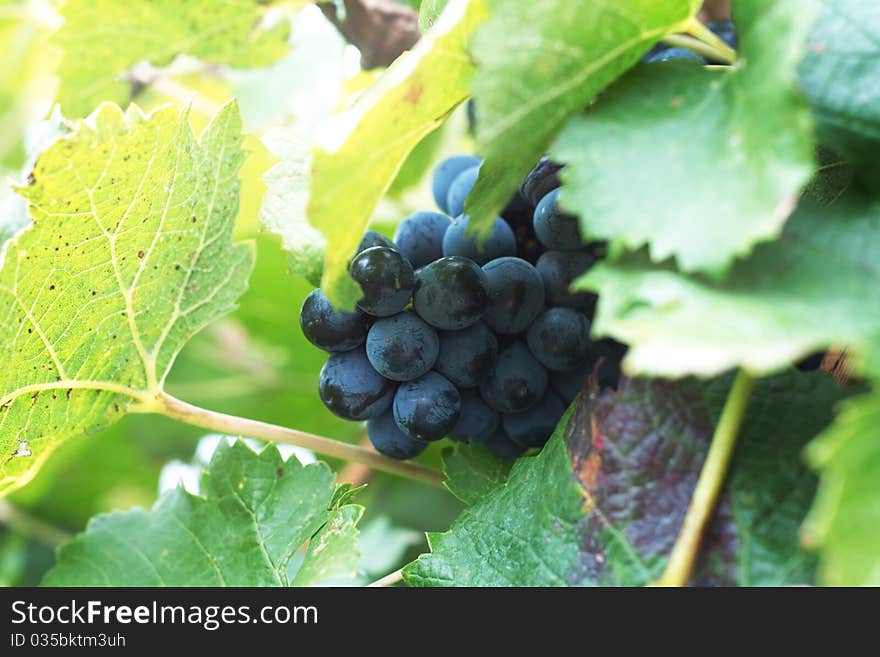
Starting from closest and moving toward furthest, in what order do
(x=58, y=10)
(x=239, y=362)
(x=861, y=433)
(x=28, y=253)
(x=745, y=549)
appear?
(x=861, y=433) → (x=745, y=549) → (x=28, y=253) → (x=58, y=10) → (x=239, y=362)

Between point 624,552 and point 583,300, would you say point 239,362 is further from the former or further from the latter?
point 624,552

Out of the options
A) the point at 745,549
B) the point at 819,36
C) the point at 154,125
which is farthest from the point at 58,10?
the point at 745,549

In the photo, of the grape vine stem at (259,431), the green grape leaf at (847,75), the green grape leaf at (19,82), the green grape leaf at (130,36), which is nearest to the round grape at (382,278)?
the grape vine stem at (259,431)

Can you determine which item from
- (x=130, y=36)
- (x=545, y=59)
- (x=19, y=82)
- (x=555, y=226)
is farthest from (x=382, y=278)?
(x=19, y=82)

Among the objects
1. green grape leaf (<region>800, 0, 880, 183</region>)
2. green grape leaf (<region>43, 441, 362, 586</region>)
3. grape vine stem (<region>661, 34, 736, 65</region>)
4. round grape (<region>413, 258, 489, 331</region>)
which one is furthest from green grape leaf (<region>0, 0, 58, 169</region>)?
green grape leaf (<region>800, 0, 880, 183</region>)

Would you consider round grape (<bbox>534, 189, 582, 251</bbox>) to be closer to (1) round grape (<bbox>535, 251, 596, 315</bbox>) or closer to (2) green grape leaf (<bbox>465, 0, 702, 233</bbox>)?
(1) round grape (<bbox>535, 251, 596, 315</bbox>)

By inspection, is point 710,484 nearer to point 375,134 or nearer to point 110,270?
point 375,134
